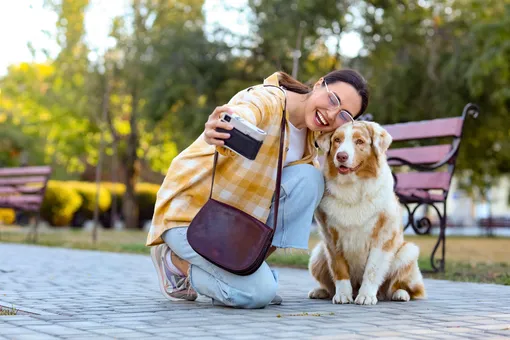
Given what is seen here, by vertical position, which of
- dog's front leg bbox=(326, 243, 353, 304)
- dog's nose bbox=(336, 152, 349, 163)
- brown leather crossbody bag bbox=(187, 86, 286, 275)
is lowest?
dog's front leg bbox=(326, 243, 353, 304)

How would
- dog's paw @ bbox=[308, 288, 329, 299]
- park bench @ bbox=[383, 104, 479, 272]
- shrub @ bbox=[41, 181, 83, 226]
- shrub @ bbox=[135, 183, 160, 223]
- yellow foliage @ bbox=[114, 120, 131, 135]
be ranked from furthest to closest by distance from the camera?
yellow foliage @ bbox=[114, 120, 131, 135], shrub @ bbox=[135, 183, 160, 223], shrub @ bbox=[41, 181, 83, 226], park bench @ bbox=[383, 104, 479, 272], dog's paw @ bbox=[308, 288, 329, 299]

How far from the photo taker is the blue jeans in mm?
4590

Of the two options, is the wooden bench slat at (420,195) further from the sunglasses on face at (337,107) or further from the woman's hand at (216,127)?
the woman's hand at (216,127)

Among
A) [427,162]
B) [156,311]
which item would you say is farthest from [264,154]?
[427,162]

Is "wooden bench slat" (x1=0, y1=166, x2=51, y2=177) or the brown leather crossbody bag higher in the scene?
"wooden bench slat" (x1=0, y1=166, x2=51, y2=177)

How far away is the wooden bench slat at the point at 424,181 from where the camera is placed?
7.79 metres

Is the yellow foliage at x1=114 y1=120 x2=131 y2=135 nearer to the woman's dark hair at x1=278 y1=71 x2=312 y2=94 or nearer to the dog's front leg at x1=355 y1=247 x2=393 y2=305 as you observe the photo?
the woman's dark hair at x1=278 y1=71 x2=312 y2=94

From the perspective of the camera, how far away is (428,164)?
8.12 meters

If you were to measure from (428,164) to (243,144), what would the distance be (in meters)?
4.69

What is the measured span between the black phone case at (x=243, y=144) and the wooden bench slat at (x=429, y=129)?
436 centimetres

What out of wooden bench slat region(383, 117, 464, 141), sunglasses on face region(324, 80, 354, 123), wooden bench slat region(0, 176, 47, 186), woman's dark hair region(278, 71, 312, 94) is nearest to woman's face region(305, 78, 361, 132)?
sunglasses on face region(324, 80, 354, 123)

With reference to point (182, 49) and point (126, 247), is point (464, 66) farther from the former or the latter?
point (126, 247)

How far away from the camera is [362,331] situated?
3.73 metres

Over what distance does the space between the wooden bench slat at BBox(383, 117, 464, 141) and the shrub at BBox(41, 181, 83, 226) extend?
781 inches
